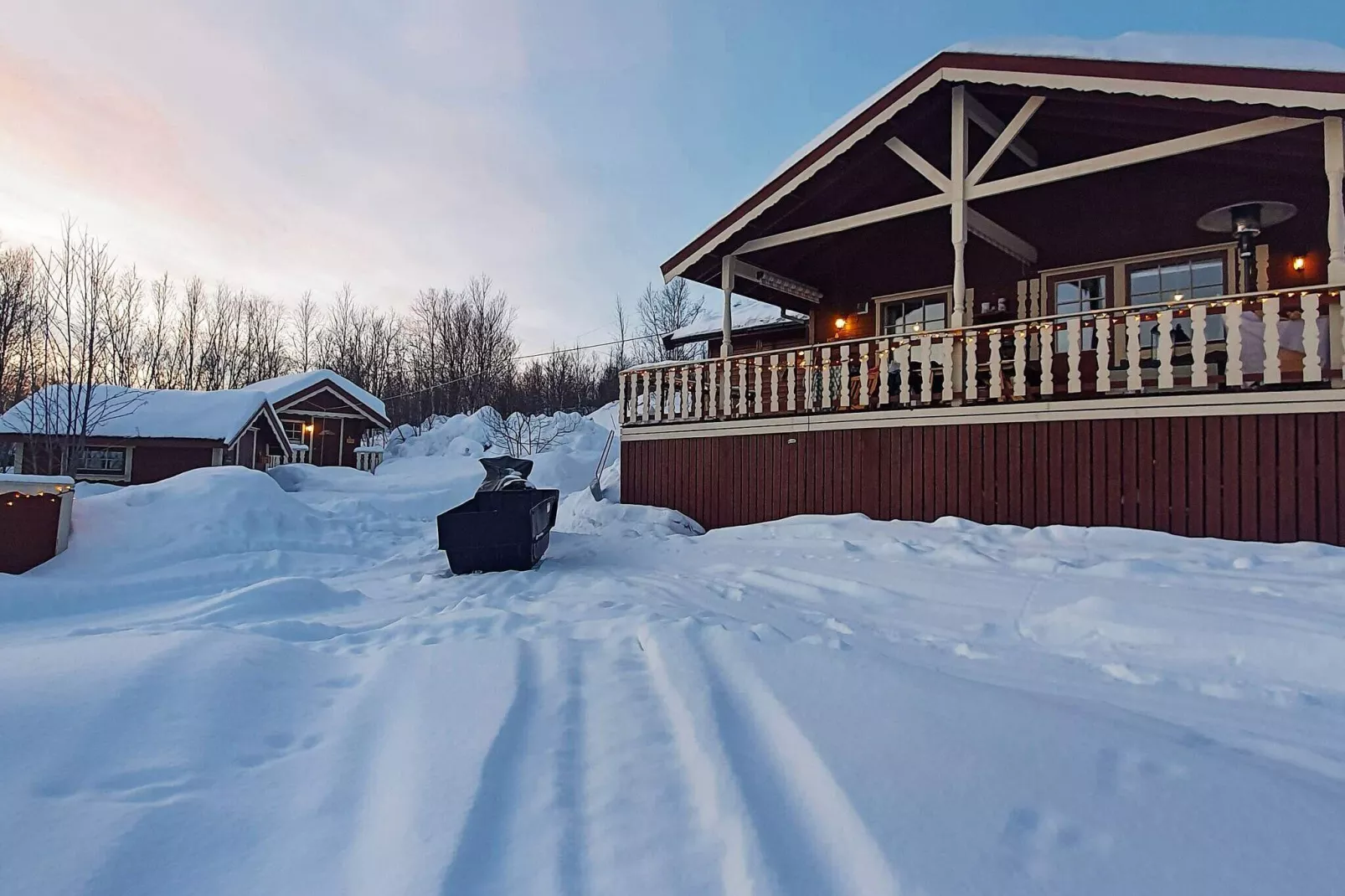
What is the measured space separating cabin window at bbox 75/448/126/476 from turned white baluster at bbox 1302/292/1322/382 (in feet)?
84.4

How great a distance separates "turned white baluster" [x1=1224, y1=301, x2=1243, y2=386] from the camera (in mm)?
5965

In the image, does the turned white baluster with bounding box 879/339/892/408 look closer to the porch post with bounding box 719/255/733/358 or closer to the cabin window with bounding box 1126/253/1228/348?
the porch post with bounding box 719/255/733/358

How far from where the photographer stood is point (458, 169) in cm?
2236

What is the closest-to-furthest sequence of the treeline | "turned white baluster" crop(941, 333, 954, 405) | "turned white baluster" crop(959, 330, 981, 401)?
"turned white baluster" crop(959, 330, 981, 401) < "turned white baluster" crop(941, 333, 954, 405) < the treeline

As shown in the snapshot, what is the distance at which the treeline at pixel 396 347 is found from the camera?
35.2 meters

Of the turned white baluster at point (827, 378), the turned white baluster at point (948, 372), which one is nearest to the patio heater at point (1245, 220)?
the turned white baluster at point (948, 372)

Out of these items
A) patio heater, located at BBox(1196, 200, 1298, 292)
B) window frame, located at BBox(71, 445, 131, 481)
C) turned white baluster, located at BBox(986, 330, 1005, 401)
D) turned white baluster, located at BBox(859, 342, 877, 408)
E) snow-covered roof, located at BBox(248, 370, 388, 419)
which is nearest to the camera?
turned white baluster, located at BBox(986, 330, 1005, 401)

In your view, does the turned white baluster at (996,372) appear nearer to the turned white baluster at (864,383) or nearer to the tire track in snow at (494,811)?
the turned white baluster at (864,383)

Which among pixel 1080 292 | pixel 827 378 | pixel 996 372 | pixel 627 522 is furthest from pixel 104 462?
pixel 1080 292

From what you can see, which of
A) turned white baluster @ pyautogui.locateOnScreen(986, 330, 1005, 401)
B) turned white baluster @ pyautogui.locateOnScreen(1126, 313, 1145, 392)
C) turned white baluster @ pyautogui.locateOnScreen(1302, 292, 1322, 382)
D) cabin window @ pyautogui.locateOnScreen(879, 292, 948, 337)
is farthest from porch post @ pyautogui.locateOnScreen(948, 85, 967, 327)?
turned white baluster @ pyautogui.locateOnScreen(1302, 292, 1322, 382)

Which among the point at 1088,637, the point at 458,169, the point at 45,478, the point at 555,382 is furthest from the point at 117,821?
the point at 555,382

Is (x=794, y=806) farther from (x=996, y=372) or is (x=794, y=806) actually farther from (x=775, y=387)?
(x=775, y=387)

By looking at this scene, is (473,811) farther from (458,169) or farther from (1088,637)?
(458,169)

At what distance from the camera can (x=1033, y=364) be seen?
7.77m
